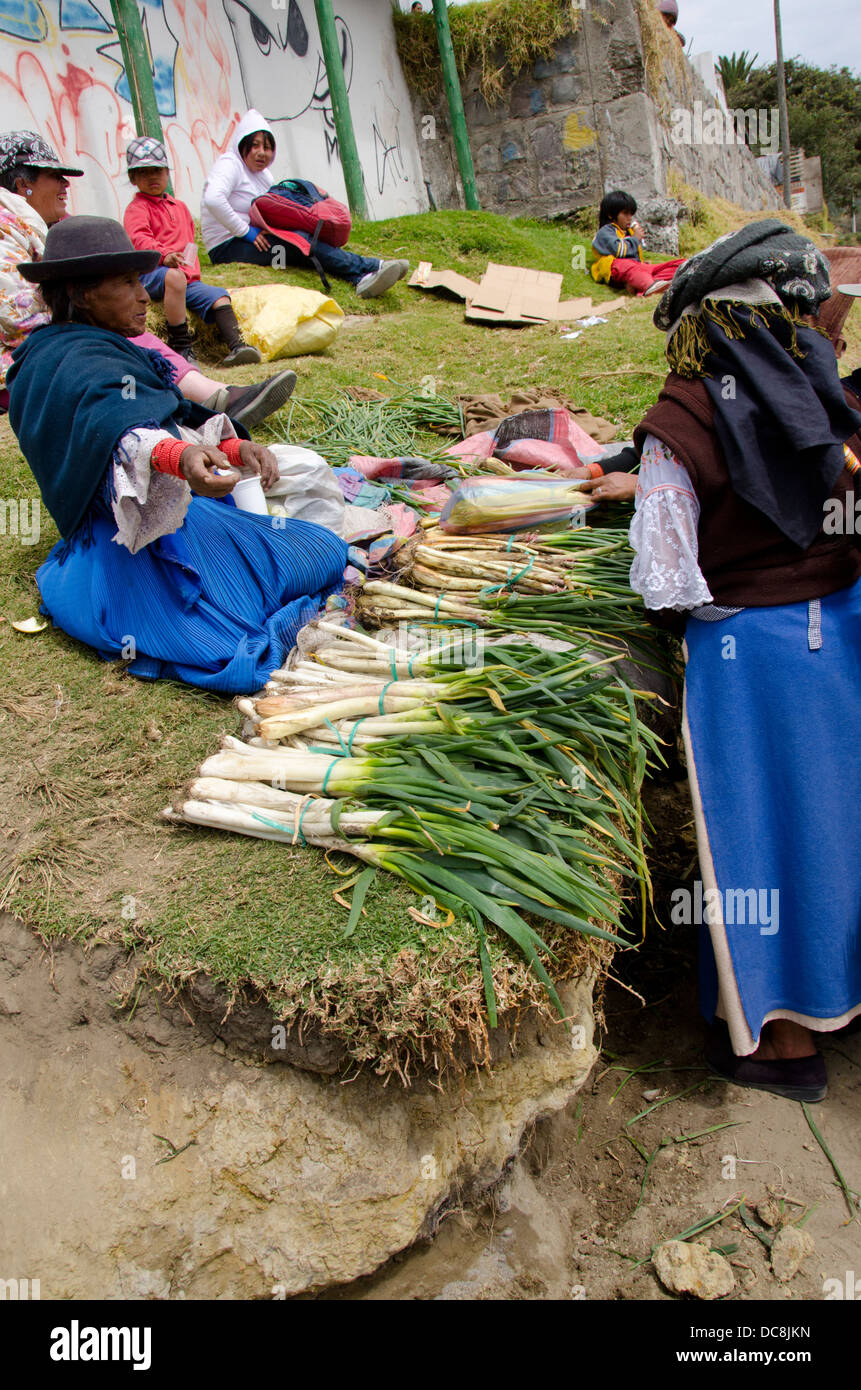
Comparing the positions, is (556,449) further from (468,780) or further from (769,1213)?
(769,1213)

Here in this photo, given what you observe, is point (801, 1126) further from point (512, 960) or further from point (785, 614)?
point (785, 614)

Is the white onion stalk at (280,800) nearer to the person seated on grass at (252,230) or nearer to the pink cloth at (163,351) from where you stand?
the pink cloth at (163,351)

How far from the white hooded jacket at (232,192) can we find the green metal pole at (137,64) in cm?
55

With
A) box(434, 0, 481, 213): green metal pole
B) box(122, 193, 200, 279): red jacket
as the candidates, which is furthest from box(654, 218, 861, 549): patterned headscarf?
box(434, 0, 481, 213): green metal pole

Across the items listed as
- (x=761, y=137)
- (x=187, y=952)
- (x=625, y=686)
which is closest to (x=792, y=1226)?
(x=625, y=686)

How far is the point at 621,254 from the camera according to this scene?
845cm

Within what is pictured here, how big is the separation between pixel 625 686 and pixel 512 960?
851mm

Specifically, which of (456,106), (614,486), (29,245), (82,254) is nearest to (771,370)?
(614,486)

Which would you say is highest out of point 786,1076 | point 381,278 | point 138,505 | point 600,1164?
point 381,278

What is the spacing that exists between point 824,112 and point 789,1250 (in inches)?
1485

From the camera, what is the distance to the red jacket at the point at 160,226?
5543 mm

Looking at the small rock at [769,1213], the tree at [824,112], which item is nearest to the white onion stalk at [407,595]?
the small rock at [769,1213]

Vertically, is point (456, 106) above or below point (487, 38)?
below

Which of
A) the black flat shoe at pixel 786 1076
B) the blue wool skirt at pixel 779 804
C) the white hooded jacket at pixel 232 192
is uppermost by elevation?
the white hooded jacket at pixel 232 192
